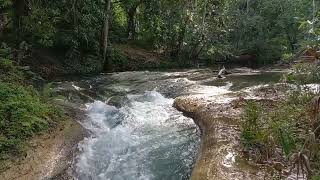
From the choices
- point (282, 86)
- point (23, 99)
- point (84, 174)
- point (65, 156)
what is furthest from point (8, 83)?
point (282, 86)

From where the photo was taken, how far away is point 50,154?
843 cm

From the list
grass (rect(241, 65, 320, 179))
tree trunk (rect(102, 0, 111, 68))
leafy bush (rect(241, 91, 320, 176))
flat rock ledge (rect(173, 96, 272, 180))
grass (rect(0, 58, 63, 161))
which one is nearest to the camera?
leafy bush (rect(241, 91, 320, 176))

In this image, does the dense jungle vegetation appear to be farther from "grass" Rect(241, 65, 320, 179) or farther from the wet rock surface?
the wet rock surface

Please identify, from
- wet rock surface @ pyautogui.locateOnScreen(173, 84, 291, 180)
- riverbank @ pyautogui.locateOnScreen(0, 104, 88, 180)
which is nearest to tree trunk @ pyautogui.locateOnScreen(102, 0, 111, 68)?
wet rock surface @ pyautogui.locateOnScreen(173, 84, 291, 180)

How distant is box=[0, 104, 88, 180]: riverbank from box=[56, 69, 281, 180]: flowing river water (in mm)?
235

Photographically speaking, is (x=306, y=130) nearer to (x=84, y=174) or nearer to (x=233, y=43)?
(x=84, y=174)

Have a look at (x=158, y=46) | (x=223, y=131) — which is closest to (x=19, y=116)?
(x=223, y=131)

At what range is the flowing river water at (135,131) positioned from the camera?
8203 millimetres

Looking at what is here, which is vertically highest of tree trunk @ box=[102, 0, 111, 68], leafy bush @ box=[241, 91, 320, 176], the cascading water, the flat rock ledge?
tree trunk @ box=[102, 0, 111, 68]

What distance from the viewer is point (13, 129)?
8.41 meters

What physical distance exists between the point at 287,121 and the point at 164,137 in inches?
116

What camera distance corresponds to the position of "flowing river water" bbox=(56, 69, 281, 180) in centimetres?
820

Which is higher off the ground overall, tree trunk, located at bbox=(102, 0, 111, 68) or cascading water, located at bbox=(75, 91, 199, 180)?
tree trunk, located at bbox=(102, 0, 111, 68)

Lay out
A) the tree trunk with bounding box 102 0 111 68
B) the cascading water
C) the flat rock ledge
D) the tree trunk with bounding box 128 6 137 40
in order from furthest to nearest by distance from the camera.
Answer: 1. the tree trunk with bounding box 128 6 137 40
2. the tree trunk with bounding box 102 0 111 68
3. the cascading water
4. the flat rock ledge
